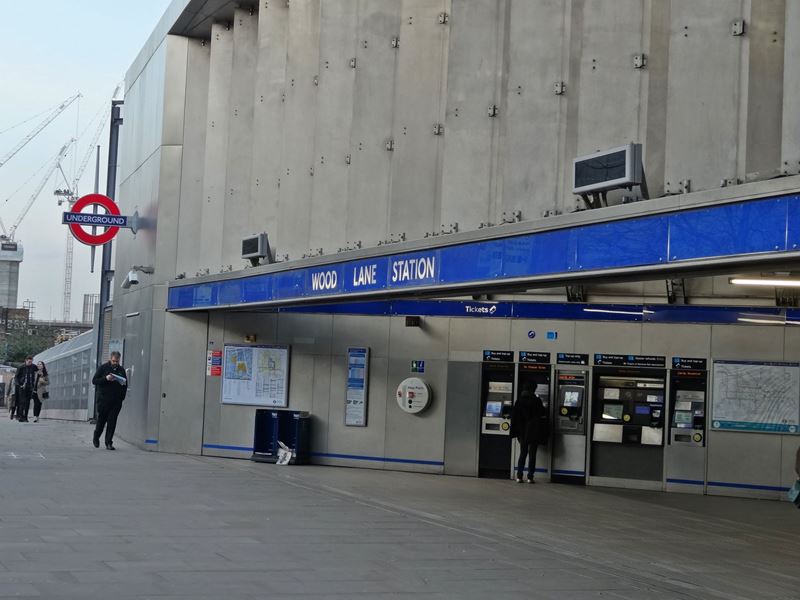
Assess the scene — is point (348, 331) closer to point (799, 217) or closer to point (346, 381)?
point (346, 381)

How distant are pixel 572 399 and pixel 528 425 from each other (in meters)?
0.98

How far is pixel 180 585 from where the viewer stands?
743 cm

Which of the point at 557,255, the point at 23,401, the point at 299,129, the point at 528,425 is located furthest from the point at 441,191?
the point at 23,401

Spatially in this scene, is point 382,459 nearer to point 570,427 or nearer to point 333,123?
point 570,427

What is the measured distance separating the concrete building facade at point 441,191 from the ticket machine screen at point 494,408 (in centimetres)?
18

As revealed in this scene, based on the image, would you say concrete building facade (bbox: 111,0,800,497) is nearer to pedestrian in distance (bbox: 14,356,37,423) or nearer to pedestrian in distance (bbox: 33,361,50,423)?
pedestrian in distance (bbox: 14,356,37,423)

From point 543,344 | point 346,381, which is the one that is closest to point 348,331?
point 346,381

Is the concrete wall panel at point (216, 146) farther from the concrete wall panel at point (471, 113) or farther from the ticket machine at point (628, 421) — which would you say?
the concrete wall panel at point (471, 113)

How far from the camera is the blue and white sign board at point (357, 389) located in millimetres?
17828

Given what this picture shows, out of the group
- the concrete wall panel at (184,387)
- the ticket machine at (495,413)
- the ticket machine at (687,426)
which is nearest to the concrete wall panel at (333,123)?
the ticket machine at (495,413)

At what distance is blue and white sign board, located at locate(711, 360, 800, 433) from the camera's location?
15711 mm

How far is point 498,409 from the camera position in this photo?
17.2 metres

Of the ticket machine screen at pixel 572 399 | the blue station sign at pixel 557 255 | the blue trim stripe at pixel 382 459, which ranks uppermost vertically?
the blue station sign at pixel 557 255

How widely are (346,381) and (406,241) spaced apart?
4864 millimetres
